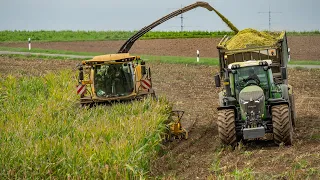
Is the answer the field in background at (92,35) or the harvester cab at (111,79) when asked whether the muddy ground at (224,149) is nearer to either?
the harvester cab at (111,79)

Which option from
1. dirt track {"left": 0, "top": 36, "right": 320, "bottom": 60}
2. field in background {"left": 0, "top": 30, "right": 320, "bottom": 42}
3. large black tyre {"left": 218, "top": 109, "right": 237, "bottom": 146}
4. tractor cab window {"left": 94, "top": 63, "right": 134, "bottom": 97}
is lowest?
large black tyre {"left": 218, "top": 109, "right": 237, "bottom": 146}

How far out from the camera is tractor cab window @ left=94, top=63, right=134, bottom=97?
2058 centimetres

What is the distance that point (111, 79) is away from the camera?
816 inches

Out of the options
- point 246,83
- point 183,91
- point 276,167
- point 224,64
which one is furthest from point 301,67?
point 276,167

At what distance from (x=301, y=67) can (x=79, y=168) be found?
26052mm

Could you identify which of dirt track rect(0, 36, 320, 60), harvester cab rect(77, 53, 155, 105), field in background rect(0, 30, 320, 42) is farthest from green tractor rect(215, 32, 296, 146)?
A: field in background rect(0, 30, 320, 42)

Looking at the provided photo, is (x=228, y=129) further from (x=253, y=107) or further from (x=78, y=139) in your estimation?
(x=78, y=139)

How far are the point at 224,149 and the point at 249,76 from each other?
2.12m

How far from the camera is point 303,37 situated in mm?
55688

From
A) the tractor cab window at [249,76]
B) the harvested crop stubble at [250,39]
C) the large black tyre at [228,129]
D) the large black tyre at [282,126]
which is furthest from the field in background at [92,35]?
the large black tyre at [282,126]

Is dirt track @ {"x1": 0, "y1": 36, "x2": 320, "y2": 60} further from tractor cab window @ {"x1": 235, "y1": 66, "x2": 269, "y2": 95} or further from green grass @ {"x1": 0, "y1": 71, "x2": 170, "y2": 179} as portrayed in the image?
green grass @ {"x1": 0, "y1": 71, "x2": 170, "y2": 179}

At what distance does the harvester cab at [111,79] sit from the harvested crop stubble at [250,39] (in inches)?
107

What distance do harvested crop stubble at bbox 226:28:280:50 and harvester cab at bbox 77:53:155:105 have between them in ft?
8.93

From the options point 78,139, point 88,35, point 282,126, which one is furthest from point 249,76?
point 88,35
